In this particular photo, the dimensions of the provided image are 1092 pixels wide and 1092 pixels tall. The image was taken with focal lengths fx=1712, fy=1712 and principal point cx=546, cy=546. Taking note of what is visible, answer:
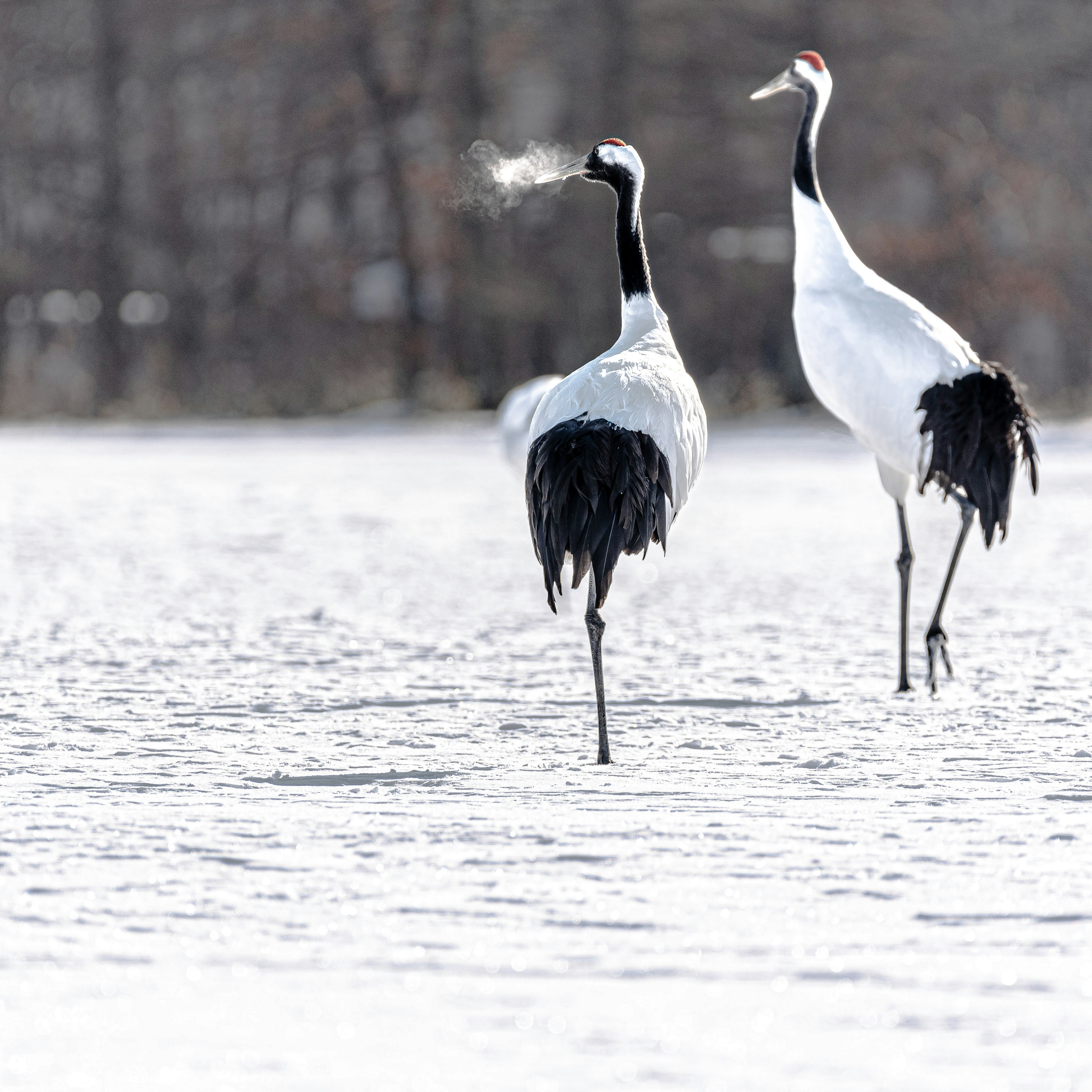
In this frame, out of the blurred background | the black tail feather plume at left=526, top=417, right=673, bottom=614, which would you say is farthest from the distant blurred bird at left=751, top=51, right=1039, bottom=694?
the blurred background

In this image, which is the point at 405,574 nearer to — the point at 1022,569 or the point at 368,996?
the point at 1022,569

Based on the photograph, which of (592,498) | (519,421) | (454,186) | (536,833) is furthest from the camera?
(454,186)

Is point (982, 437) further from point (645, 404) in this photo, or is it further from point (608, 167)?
point (608, 167)

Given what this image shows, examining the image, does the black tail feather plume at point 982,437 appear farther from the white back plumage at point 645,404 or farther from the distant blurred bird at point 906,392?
the white back plumage at point 645,404

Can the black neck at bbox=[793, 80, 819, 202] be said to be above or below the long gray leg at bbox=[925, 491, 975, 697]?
above

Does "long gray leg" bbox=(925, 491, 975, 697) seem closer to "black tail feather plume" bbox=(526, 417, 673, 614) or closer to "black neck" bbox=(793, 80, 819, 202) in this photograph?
"black neck" bbox=(793, 80, 819, 202)

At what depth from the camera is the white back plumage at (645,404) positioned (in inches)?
181

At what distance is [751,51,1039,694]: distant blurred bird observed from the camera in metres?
5.44

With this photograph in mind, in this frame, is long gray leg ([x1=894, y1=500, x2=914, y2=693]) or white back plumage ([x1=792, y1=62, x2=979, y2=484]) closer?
long gray leg ([x1=894, y1=500, x2=914, y2=693])

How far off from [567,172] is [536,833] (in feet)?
8.97

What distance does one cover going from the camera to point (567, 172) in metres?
5.55

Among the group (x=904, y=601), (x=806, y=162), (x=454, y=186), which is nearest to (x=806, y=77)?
(x=806, y=162)

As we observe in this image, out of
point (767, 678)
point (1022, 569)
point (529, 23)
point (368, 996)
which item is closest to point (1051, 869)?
point (368, 996)

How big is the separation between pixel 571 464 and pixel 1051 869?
1.68 m
